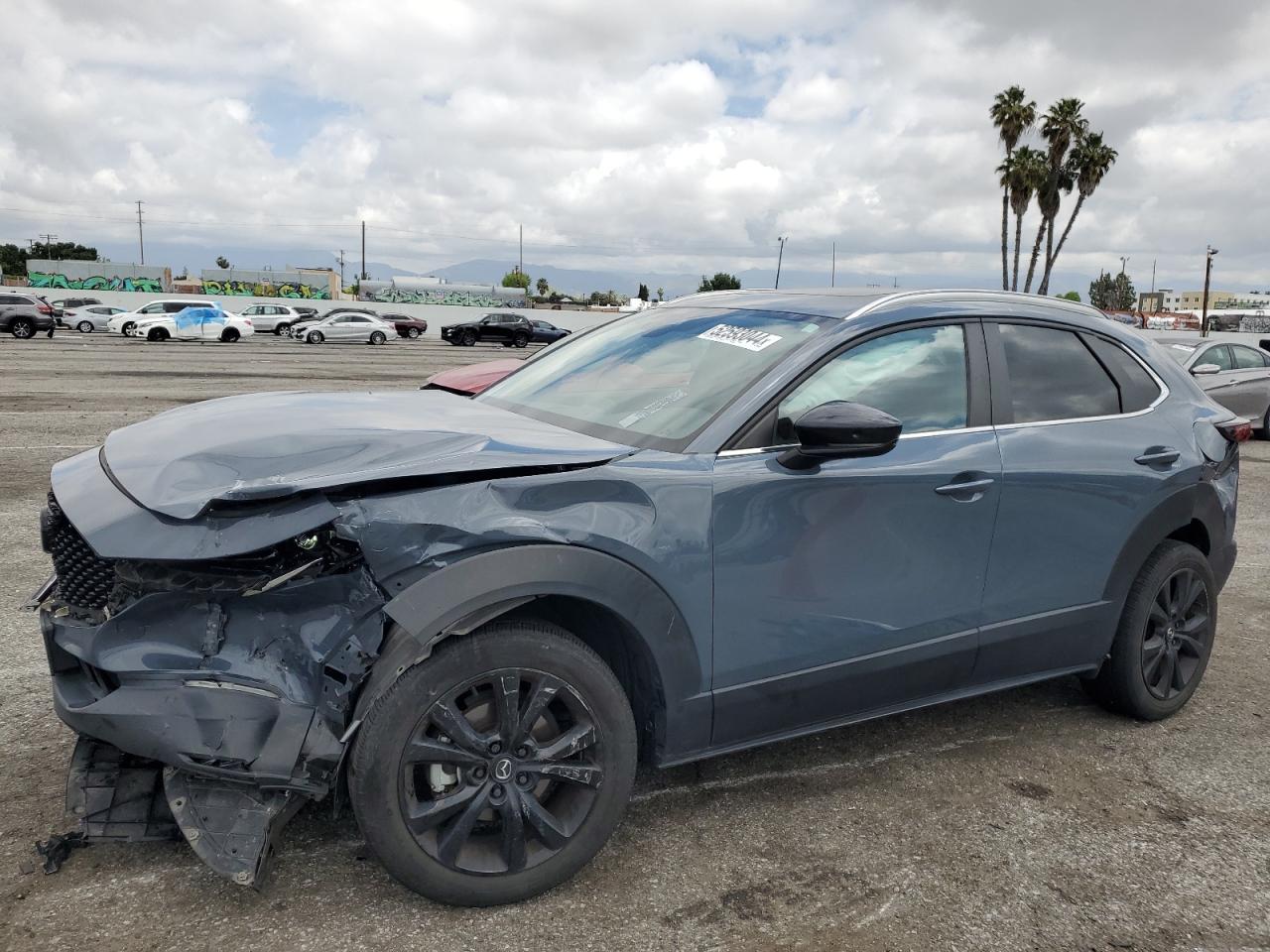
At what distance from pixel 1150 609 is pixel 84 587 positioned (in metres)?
3.78

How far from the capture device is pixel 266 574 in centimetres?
243

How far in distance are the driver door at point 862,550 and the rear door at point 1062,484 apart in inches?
4.3

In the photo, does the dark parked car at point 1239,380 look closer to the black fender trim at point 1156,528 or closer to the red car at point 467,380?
the red car at point 467,380

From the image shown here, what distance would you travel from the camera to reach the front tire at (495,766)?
247 centimetres

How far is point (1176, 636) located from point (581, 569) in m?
2.84

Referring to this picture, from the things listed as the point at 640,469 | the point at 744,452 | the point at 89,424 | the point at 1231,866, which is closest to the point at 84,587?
the point at 640,469

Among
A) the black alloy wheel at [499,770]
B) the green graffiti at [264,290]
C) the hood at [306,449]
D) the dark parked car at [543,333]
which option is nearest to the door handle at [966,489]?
the hood at [306,449]

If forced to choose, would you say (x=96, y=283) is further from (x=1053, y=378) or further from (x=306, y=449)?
(x=1053, y=378)

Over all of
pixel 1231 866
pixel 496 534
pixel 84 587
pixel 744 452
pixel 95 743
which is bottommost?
pixel 1231 866

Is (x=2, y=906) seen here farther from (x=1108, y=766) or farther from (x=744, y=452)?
(x=1108, y=766)

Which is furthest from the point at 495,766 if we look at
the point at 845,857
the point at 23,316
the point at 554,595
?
the point at 23,316

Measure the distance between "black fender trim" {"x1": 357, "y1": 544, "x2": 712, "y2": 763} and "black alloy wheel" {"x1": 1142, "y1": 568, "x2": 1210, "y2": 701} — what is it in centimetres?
218

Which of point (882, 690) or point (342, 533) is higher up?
point (342, 533)

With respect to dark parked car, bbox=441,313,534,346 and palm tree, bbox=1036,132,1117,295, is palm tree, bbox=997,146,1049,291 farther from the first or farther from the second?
dark parked car, bbox=441,313,534,346
